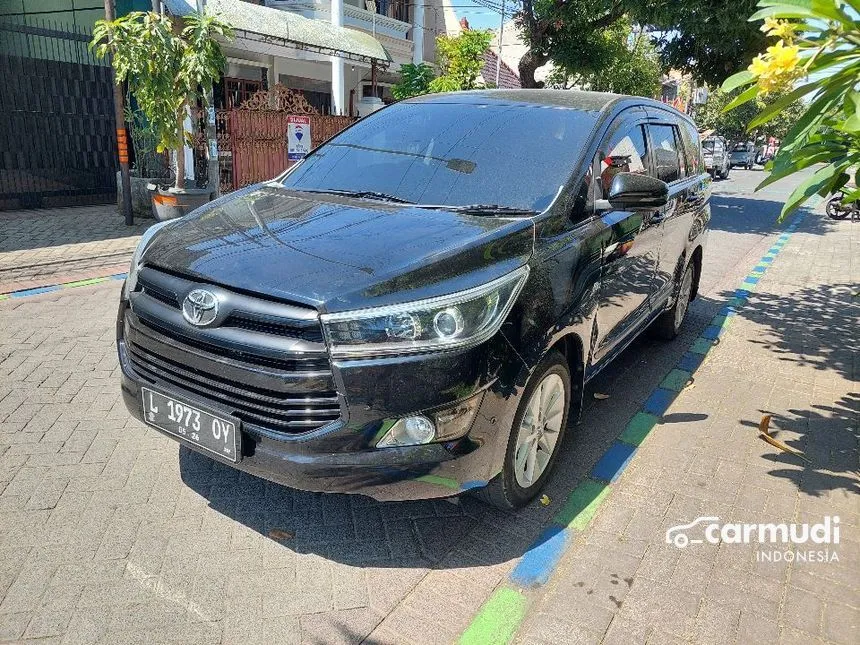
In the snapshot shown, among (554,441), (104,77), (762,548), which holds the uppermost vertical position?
(104,77)

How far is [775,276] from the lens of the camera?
9.00 metres

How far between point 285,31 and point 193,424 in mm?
12549

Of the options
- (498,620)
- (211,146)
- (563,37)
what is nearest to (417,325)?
(498,620)

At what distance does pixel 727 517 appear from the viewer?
3176 millimetres

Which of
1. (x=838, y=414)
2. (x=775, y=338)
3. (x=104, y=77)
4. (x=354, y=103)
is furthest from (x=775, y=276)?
(x=354, y=103)

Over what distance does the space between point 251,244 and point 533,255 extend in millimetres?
1187

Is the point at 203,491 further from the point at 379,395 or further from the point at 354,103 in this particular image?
the point at 354,103

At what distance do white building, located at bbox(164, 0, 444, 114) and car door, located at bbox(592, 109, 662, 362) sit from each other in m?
8.46

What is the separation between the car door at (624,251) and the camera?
3.47 metres

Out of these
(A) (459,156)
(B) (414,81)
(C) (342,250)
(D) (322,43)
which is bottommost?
(C) (342,250)

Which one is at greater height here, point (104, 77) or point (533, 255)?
point (104, 77)

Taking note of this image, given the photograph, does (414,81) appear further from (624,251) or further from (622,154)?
(624,251)

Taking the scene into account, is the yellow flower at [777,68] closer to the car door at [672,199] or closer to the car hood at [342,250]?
the car hood at [342,250]

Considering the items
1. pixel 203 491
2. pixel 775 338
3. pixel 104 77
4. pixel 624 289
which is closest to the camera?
pixel 203 491
